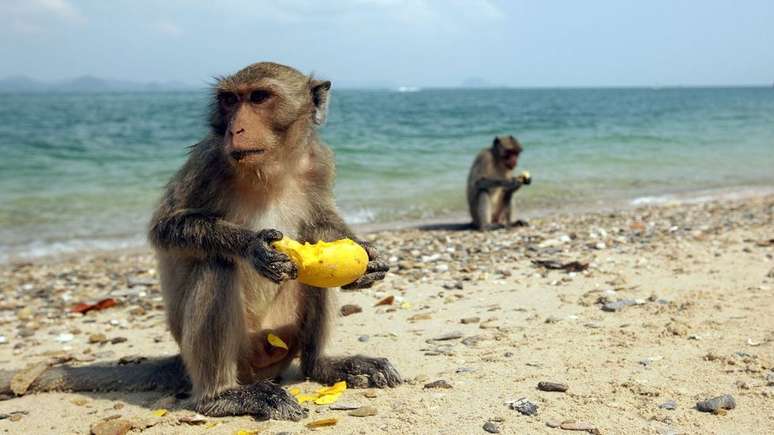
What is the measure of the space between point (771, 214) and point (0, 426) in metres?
10.8

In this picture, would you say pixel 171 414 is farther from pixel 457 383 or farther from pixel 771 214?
pixel 771 214

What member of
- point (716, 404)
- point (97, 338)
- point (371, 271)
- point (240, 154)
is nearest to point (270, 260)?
point (240, 154)

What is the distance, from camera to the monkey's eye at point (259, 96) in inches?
165

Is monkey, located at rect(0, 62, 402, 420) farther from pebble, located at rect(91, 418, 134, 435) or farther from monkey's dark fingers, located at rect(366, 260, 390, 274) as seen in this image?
pebble, located at rect(91, 418, 134, 435)

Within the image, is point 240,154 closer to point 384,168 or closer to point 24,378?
point 24,378

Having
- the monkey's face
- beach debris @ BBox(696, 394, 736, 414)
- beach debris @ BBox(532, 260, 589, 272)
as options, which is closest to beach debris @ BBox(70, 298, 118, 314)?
the monkey's face

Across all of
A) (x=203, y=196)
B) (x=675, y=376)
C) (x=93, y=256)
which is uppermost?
(x=203, y=196)

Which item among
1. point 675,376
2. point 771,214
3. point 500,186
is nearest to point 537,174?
point 500,186

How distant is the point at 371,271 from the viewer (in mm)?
4531

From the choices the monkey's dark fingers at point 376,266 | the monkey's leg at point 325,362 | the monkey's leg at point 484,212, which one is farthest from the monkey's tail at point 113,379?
the monkey's leg at point 484,212

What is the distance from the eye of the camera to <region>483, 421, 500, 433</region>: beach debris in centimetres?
373

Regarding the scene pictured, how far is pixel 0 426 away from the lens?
432 cm

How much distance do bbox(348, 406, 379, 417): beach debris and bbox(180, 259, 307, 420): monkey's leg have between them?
28 cm

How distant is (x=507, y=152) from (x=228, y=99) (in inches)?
383
